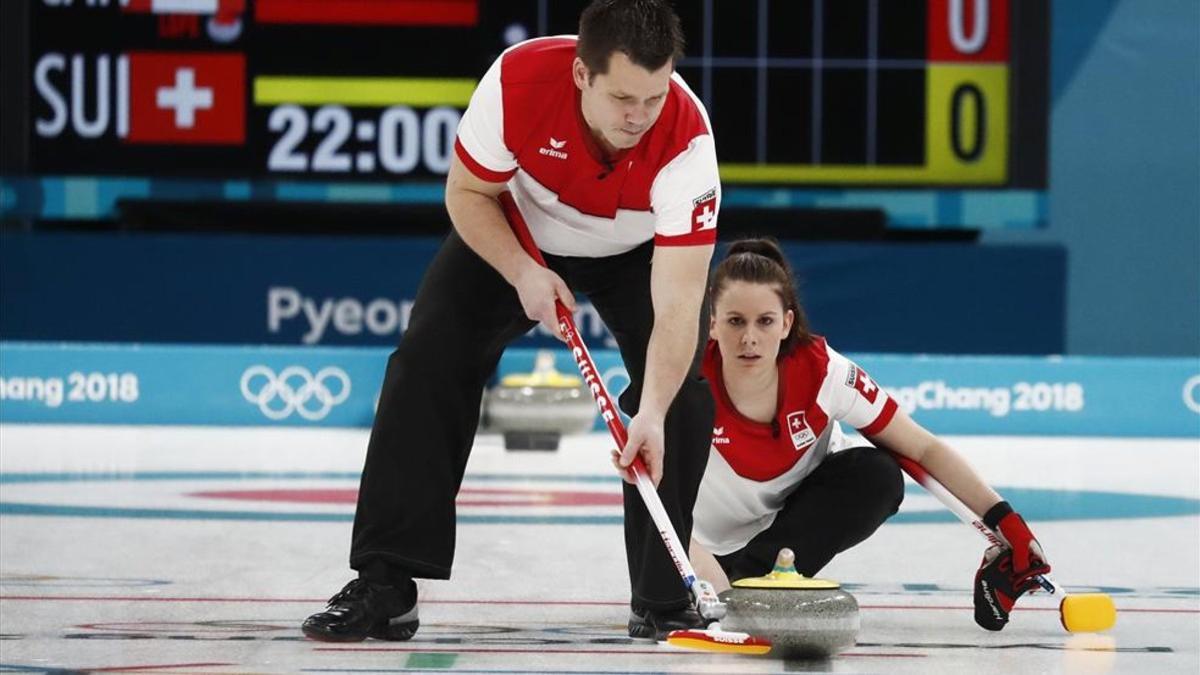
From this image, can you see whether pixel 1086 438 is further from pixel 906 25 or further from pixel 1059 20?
pixel 1059 20

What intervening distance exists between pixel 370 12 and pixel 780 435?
6450mm

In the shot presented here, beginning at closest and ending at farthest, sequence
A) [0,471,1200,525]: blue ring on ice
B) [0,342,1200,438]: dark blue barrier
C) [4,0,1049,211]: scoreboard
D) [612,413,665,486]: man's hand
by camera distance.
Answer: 1. [612,413,665,486]: man's hand
2. [0,471,1200,525]: blue ring on ice
3. [0,342,1200,438]: dark blue barrier
4. [4,0,1049,211]: scoreboard

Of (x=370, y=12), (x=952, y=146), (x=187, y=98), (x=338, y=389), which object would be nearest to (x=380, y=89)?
(x=370, y=12)

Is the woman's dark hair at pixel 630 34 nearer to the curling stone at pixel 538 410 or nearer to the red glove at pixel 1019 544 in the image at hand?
the red glove at pixel 1019 544

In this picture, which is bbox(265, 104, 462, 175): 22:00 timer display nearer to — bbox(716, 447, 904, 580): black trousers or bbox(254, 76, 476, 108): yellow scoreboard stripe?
bbox(254, 76, 476, 108): yellow scoreboard stripe

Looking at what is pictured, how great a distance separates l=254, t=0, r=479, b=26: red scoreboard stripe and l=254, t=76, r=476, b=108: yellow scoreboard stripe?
0.29 metres

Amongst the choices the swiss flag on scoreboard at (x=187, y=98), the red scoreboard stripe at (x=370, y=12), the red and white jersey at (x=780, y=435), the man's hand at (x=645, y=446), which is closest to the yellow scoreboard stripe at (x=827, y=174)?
the red scoreboard stripe at (x=370, y=12)

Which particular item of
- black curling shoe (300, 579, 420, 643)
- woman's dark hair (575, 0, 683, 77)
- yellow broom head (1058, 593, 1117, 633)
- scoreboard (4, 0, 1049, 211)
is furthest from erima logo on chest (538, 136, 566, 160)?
scoreboard (4, 0, 1049, 211)

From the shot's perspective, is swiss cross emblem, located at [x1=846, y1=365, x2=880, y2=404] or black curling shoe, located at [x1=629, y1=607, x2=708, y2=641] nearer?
black curling shoe, located at [x1=629, y1=607, x2=708, y2=641]

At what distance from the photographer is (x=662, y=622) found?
3.48 m

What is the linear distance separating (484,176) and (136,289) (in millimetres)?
7191

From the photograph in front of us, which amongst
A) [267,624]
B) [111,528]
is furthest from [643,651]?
[111,528]

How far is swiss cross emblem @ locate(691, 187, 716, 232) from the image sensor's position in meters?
3.36

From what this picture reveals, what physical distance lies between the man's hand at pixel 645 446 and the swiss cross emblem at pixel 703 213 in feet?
1.10
